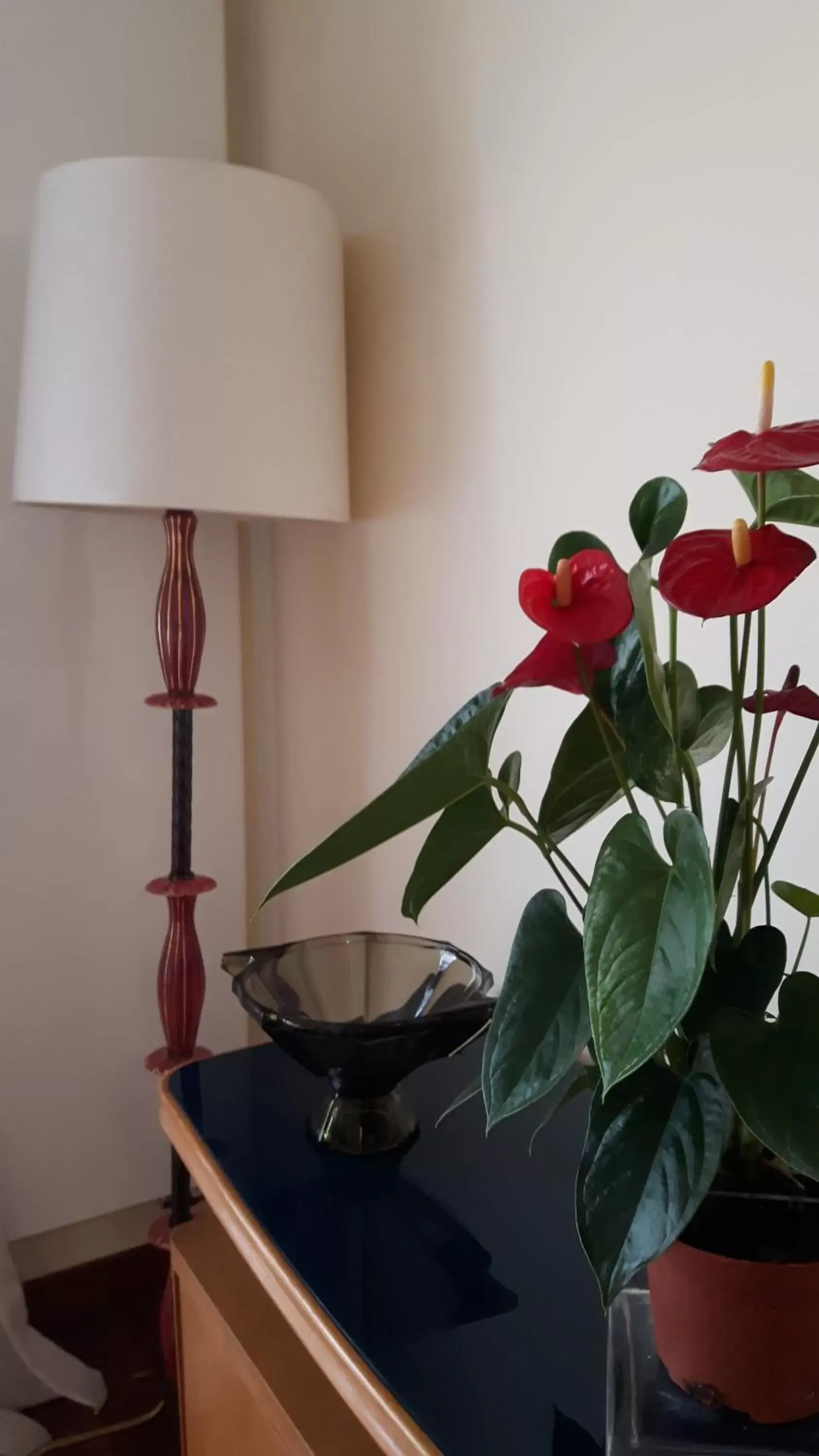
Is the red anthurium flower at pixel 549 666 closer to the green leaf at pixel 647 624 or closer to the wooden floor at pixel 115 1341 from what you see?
the green leaf at pixel 647 624

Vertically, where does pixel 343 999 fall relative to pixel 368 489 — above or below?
below

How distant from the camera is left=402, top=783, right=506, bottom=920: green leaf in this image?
22.0 inches

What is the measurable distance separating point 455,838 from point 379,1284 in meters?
0.31

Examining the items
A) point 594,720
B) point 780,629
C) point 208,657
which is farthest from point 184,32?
point 594,720

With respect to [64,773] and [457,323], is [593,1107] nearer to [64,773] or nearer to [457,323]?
[457,323]

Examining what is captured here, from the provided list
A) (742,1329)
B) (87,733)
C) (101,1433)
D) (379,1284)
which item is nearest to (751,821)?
(742,1329)

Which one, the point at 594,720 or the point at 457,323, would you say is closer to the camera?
the point at 594,720

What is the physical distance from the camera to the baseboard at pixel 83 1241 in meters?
1.46

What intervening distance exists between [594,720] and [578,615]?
116mm

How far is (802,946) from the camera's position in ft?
2.13

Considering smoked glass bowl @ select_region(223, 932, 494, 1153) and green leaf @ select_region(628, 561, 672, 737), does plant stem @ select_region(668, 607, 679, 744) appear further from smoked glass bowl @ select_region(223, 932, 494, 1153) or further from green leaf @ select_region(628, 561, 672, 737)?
smoked glass bowl @ select_region(223, 932, 494, 1153)

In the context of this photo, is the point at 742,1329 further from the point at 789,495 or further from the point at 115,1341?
the point at 115,1341

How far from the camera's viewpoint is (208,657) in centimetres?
149

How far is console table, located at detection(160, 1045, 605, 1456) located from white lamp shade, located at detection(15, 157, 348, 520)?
0.57m
